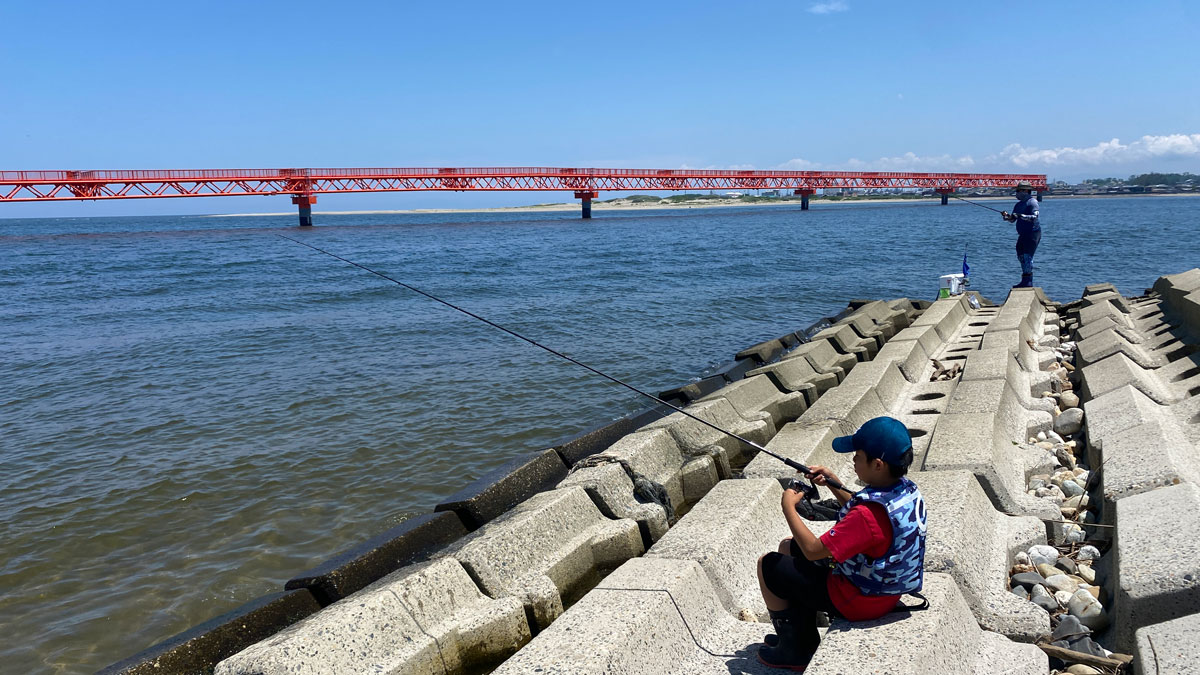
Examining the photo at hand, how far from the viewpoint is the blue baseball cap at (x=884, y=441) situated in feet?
9.20

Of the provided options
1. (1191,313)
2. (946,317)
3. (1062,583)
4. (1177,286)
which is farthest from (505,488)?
(1177,286)

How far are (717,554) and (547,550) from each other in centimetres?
95

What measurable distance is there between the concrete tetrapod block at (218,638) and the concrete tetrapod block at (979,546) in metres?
3.18

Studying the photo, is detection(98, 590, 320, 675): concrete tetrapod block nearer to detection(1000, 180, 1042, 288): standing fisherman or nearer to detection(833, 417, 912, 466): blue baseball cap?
detection(833, 417, 912, 466): blue baseball cap

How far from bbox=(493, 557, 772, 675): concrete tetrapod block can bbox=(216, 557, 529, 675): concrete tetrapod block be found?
52 cm

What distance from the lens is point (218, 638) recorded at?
3.74 metres

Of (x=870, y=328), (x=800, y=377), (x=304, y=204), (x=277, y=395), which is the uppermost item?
(x=304, y=204)

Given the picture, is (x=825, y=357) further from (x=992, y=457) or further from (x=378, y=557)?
(x=378, y=557)

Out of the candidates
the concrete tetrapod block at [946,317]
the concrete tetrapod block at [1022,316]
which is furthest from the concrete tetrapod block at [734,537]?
the concrete tetrapod block at [946,317]

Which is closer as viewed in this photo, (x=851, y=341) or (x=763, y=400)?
(x=763, y=400)

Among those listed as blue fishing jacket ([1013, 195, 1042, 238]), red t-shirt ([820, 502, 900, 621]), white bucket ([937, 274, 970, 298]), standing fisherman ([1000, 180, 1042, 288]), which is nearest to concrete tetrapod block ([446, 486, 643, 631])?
red t-shirt ([820, 502, 900, 621])

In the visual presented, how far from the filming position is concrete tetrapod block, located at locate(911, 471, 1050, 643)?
3.55m

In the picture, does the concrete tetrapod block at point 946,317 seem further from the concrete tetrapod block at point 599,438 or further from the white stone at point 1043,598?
the white stone at point 1043,598

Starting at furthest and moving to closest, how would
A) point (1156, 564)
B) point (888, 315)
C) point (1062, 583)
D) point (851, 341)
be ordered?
1. point (888, 315)
2. point (851, 341)
3. point (1062, 583)
4. point (1156, 564)
